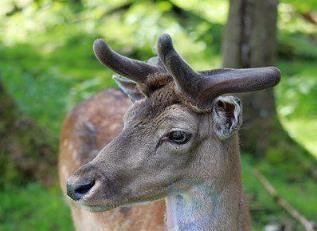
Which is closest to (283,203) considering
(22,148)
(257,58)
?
(257,58)

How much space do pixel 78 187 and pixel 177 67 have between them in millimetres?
747

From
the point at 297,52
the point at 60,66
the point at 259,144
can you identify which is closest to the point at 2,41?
the point at 60,66

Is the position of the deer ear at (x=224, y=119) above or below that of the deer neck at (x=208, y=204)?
above

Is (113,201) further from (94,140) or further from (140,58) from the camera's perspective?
(140,58)

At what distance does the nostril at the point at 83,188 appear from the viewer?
12.7 feet

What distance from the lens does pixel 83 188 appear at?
3.87 meters

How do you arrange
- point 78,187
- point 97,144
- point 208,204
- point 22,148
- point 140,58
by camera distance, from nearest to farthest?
point 78,187 < point 208,204 < point 97,144 < point 22,148 < point 140,58

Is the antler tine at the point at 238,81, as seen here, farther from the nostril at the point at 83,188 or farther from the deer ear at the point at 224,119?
the nostril at the point at 83,188

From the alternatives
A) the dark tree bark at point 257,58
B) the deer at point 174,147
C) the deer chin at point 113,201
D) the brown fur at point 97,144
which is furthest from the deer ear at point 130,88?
the dark tree bark at point 257,58

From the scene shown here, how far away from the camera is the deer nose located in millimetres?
3854

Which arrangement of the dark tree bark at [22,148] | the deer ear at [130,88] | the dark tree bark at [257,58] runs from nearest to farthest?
the deer ear at [130,88]
the dark tree bark at [22,148]
the dark tree bark at [257,58]

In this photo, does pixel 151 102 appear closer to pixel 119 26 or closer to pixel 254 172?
pixel 254 172

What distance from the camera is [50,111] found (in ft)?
30.3

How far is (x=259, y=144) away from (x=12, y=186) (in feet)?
8.37
